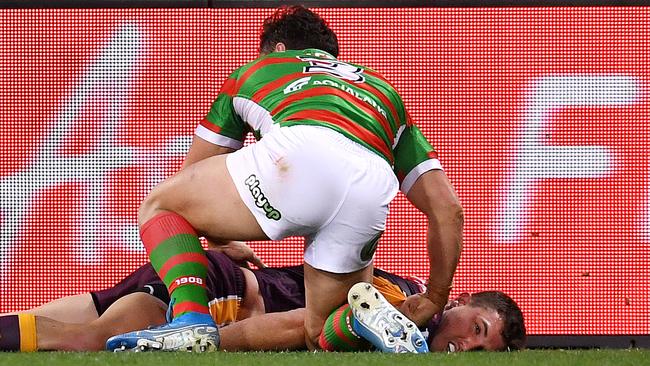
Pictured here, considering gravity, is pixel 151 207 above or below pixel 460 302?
above

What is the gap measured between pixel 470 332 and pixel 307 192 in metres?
0.78

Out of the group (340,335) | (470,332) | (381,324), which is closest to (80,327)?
(340,335)

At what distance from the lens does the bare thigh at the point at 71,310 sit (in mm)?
3836

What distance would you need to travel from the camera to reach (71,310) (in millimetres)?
3881

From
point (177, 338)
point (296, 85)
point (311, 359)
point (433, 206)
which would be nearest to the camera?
point (311, 359)

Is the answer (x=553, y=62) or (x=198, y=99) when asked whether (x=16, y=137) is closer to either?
(x=198, y=99)

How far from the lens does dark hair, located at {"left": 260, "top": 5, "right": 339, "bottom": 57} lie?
3.74 meters

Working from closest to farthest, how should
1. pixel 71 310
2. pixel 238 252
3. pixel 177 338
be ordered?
pixel 177 338, pixel 71 310, pixel 238 252

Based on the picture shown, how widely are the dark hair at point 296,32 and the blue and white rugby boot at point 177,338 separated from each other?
898mm

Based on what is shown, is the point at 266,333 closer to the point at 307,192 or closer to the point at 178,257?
the point at 178,257

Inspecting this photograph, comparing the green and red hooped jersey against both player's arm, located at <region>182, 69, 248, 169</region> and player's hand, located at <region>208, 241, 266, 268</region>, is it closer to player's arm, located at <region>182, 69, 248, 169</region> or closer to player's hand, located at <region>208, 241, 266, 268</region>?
player's arm, located at <region>182, 69, 248, 169</region>

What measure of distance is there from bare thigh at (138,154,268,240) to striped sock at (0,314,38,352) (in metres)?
0.41

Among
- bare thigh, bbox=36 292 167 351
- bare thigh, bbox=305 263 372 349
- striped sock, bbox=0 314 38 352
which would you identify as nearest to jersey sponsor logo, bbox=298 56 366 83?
bare thigh, bbox=305 263 372 349

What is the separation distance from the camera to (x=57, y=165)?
4.49 m
